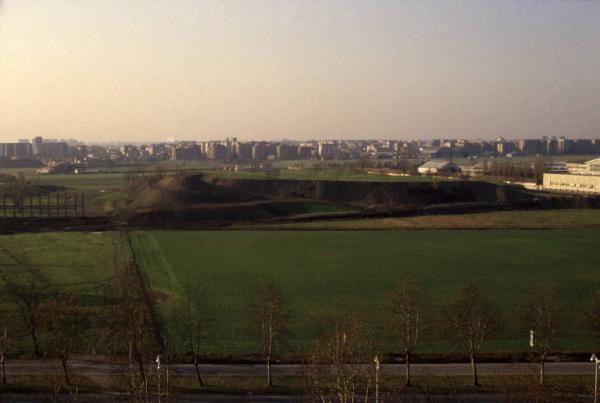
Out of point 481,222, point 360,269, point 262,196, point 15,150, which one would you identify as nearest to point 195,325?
point 360,269

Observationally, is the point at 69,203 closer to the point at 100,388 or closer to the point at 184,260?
the point at 184,260

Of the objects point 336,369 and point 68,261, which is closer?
point 336,369

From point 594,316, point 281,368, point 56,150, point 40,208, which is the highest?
point 56,150

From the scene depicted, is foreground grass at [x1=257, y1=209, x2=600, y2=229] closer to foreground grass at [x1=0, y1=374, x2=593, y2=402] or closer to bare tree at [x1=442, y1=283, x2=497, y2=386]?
bare tree at [x1=442, y1=283, x2=497, y2=386]

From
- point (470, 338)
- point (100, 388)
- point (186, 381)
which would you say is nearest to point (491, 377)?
point (470, 338)

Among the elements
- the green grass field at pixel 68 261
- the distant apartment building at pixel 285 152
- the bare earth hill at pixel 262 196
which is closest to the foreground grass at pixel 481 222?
the bare earth hill at pixel 262 196

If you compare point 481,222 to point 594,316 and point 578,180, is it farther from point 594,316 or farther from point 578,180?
point 594,316
